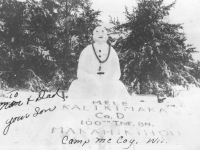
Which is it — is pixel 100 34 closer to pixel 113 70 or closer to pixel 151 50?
pixel 113 70

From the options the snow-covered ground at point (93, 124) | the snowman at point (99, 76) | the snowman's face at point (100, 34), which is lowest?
the snow-covered ground at point (93, 124)

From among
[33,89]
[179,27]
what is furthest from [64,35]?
[179,27]

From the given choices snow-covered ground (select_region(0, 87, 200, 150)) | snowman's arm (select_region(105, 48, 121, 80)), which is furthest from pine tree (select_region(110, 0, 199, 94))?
snow-covered ground (select_region(0, 87, 200, 150))

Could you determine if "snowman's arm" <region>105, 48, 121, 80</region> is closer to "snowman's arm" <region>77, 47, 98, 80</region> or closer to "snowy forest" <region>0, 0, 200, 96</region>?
"snowman's arm" <region>77, 47, 98, 80</region>

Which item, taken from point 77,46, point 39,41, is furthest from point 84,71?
point 39,41

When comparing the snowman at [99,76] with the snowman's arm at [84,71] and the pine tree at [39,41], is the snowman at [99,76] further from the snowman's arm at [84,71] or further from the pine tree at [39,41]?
the pine tree at [39,41]

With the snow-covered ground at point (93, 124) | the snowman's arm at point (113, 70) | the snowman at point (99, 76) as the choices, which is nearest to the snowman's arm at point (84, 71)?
the snowman at point (99, 76)

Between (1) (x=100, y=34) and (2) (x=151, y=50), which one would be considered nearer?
(1) (x=100, y=34)
